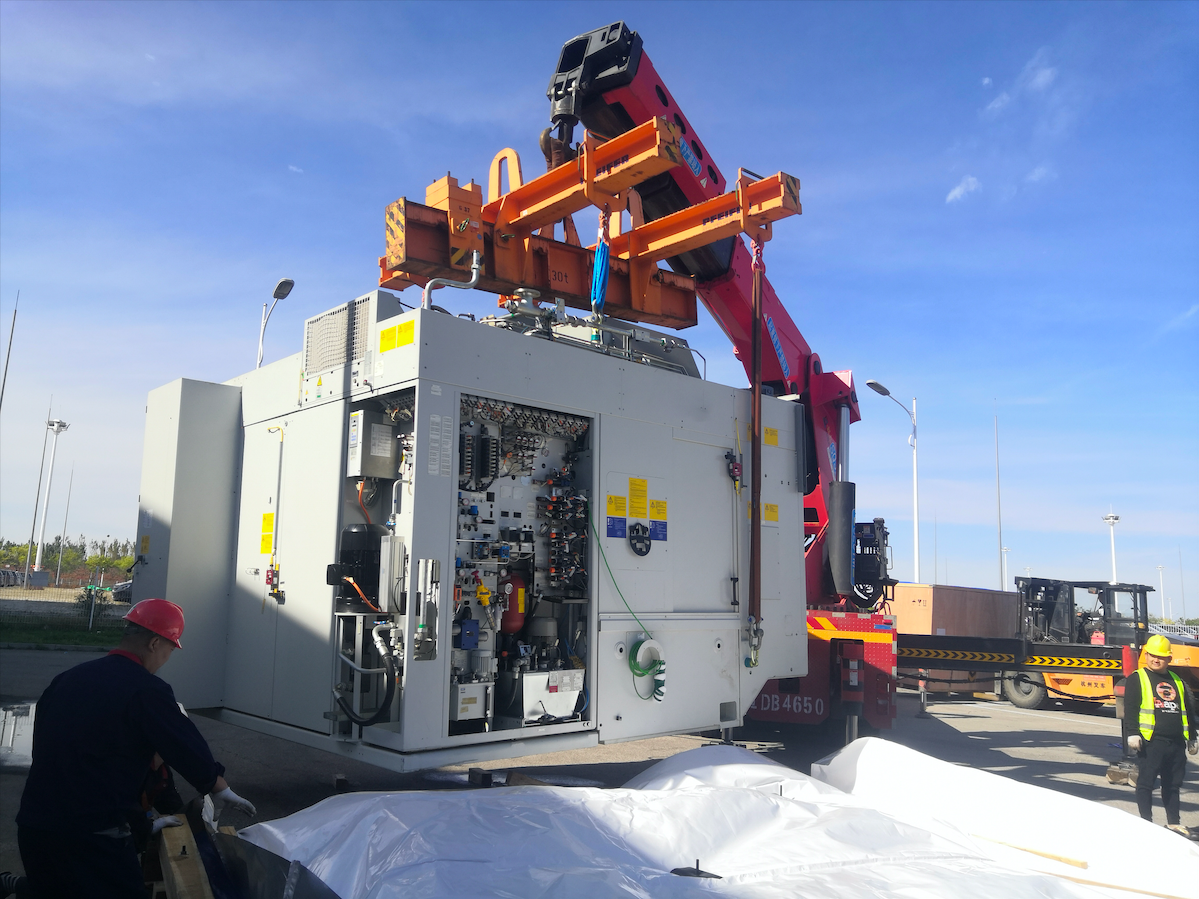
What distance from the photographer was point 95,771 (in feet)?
10.1

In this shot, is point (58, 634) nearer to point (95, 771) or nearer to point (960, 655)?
point (960, 655)

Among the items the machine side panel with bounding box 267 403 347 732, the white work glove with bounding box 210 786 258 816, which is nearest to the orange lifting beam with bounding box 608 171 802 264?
the machine side panel with bounding box 267 403 347 732

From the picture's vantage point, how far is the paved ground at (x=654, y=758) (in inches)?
261

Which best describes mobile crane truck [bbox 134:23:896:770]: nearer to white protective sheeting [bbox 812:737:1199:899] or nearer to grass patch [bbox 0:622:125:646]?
white protective sheeting [bbox 812:737:1199:899]

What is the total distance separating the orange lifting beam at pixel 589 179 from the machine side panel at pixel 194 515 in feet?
9.11

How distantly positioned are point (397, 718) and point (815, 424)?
5.91 m

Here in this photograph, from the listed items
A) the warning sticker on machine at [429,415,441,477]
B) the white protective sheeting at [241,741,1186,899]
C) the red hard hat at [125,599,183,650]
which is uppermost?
the warning sticker on machine at [429,415,441,477]

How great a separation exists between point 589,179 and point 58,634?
18.8m

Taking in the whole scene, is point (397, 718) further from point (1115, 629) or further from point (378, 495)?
point (1115, 629)

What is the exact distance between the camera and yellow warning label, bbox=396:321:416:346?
5324 mm

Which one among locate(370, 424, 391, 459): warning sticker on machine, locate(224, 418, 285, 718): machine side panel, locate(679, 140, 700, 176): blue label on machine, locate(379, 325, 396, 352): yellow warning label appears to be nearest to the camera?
locate(379, 325, 396, 352): yellow warning label

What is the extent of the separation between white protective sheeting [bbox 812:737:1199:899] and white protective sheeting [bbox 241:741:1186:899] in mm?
68

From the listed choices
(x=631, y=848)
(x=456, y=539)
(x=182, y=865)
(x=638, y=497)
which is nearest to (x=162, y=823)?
(x=182, y=865)

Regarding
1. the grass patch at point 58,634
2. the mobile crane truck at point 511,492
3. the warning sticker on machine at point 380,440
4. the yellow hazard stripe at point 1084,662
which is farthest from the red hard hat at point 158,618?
the grass patch at point 58,634
